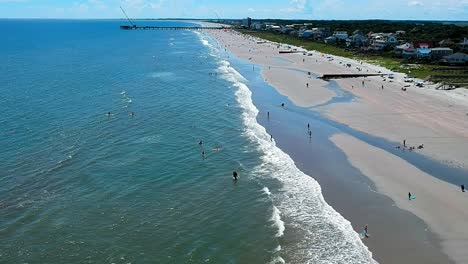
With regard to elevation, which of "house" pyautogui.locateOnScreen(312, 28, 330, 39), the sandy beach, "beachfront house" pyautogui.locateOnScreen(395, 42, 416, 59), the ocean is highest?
"beachfront house" pyautogui.locateOnScreen(395, 42, 416, 59)

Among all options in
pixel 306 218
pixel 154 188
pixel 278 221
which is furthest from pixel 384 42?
pixel 278 221

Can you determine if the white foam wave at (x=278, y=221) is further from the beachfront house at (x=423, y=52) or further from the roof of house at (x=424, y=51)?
the roof of house at (x=424, y=51)

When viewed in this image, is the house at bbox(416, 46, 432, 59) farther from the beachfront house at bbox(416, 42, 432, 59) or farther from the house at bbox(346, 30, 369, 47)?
the house at bbox(346, 30, 369, 47)

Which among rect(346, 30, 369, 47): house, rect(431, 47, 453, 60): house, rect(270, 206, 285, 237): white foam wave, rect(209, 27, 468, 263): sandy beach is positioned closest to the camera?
rect(270, 206, 285, 237): white foam wave

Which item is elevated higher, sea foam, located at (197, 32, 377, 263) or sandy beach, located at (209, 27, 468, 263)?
sea foam, located at (197, 32, 377, 263)

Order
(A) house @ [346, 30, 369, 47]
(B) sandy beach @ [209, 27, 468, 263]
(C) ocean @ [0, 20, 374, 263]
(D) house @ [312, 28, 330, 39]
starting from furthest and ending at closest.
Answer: (D) house @ [312, 28, 330, 39] < (A) house @ [346, 30, 369, 47] < (B) sandy beach @ [209, 27, 468, 263] < (C) ocean @ [0, 20, 374, 263]

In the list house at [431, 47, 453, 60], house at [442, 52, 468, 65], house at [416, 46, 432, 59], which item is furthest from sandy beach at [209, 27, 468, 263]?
house at [431, 47, 453, 60]

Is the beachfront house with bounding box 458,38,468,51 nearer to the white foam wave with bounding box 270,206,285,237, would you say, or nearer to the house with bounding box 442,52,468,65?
the house with bounding box 442,52,468,65

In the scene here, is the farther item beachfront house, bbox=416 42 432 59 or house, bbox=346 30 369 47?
house, bbox=346 30 369 47
